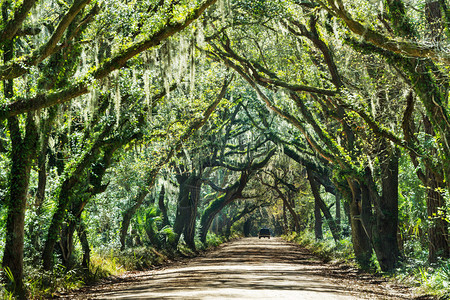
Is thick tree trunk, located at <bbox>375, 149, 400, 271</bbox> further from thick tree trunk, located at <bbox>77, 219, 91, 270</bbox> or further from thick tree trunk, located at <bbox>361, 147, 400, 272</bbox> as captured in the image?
thick tree trunk, located at <bbox>77, 219, 91, 270</bbox>

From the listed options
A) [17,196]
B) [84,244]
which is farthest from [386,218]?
[17,196]

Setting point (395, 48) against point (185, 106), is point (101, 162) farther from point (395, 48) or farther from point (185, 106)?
point (395, 48)

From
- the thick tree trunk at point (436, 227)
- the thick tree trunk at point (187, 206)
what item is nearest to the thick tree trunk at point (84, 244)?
the thick tree trunk at point (436, 227)

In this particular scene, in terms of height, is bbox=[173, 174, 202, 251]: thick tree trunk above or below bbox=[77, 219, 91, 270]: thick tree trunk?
above

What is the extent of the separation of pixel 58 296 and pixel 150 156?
383 inches

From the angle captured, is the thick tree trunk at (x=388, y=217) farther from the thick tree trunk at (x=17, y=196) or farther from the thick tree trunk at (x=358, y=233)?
the thick tree trunk at (x=17, y=196)

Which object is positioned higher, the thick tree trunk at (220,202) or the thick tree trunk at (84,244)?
the thick tree trunk at (220,202)

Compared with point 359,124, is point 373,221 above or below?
below

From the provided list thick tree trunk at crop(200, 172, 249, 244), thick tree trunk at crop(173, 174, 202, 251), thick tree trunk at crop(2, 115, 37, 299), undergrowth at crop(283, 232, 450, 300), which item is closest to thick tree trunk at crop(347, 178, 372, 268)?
undergrowth at crop(283, 232, 450, 300)

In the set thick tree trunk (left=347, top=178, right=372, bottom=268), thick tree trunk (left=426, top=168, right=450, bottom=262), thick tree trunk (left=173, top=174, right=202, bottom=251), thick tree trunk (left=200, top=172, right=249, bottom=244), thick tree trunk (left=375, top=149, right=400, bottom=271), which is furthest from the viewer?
thick tree trunk (left=200, top=172, right=249, bottom=244)

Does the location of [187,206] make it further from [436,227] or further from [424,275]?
[424,275]

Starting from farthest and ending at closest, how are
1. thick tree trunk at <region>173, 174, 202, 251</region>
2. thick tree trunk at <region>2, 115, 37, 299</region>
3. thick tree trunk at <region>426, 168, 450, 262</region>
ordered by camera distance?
thick tree trunk at <region>173, 174, 202, 251</region> → thick tree trunk at <region>426, 168, 450, 262</region> → thick tree trunk at <region>2, 115, 37, 299</region>

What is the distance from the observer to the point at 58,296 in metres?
10.4

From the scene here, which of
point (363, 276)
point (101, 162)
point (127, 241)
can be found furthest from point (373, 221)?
point (127, 241)
